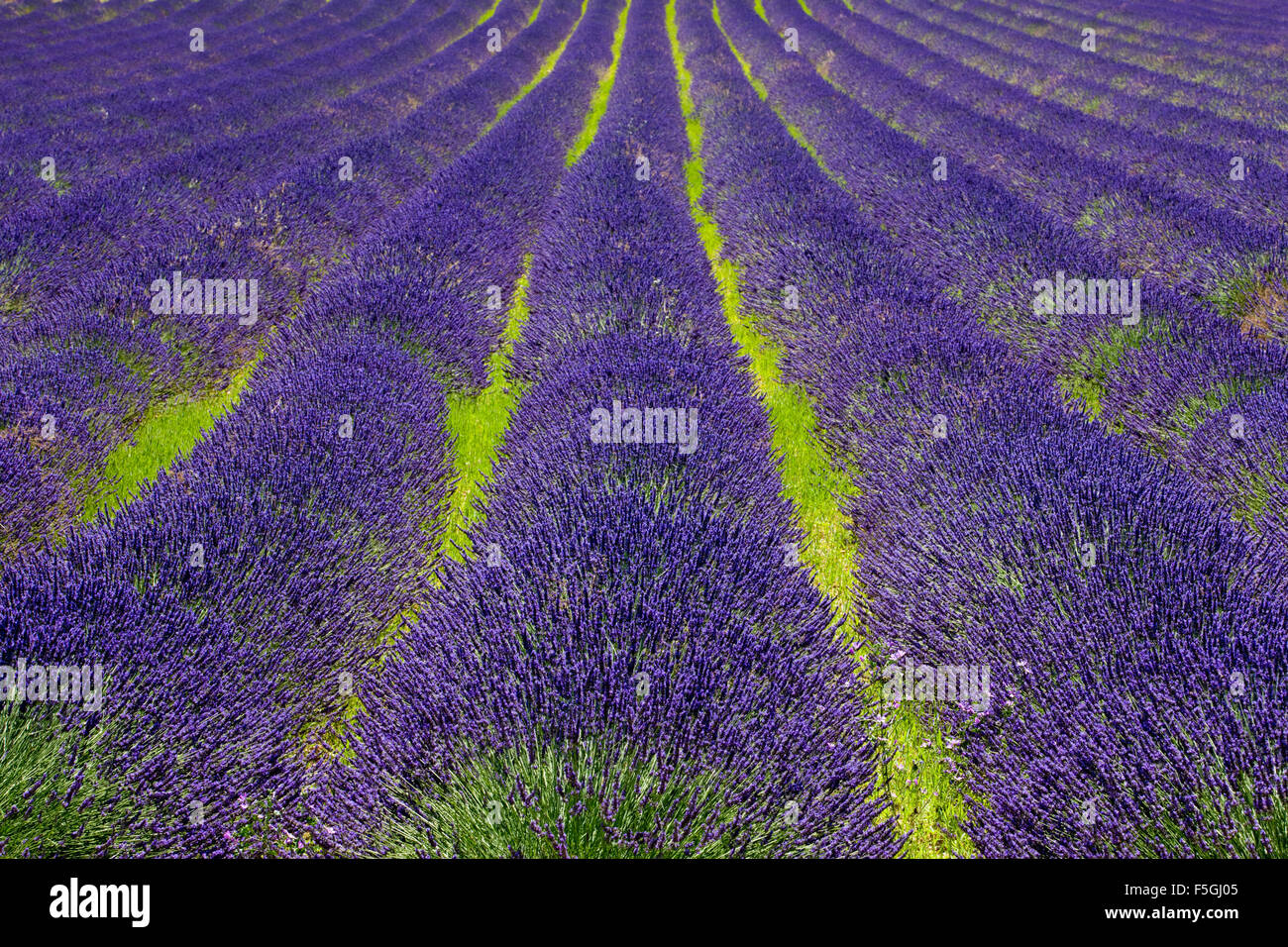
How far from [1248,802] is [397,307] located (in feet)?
12.8

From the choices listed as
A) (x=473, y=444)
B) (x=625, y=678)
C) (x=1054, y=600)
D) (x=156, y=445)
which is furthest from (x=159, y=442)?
(x=1054, y=600)

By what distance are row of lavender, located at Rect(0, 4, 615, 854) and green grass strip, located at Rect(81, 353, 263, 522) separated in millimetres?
382

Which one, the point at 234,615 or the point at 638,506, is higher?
the point at 638,506

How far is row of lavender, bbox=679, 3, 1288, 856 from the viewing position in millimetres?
1521

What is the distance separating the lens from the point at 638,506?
233 centimetres

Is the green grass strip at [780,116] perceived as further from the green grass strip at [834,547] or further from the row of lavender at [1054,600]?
the row of lavender at [1054,600]

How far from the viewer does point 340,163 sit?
6.26m

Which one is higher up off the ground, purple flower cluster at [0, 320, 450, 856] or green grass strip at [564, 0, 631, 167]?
green grass strip at [564, 0, 631, 167]

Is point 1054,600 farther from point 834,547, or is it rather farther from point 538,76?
point 538,76

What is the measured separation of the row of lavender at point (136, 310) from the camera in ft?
9.49

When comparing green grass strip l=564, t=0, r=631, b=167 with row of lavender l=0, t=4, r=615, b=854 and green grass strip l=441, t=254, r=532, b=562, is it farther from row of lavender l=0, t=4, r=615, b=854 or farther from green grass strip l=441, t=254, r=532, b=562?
row of lavender l=0, t=4, r=615, b=854

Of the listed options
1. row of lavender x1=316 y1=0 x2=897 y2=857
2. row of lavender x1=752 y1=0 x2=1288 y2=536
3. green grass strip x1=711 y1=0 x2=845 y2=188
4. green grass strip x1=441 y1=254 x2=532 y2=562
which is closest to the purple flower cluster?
green grass strip x1=441 y1=254 x2=532 y2=562

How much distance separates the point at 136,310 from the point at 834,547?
3723 millimetres
